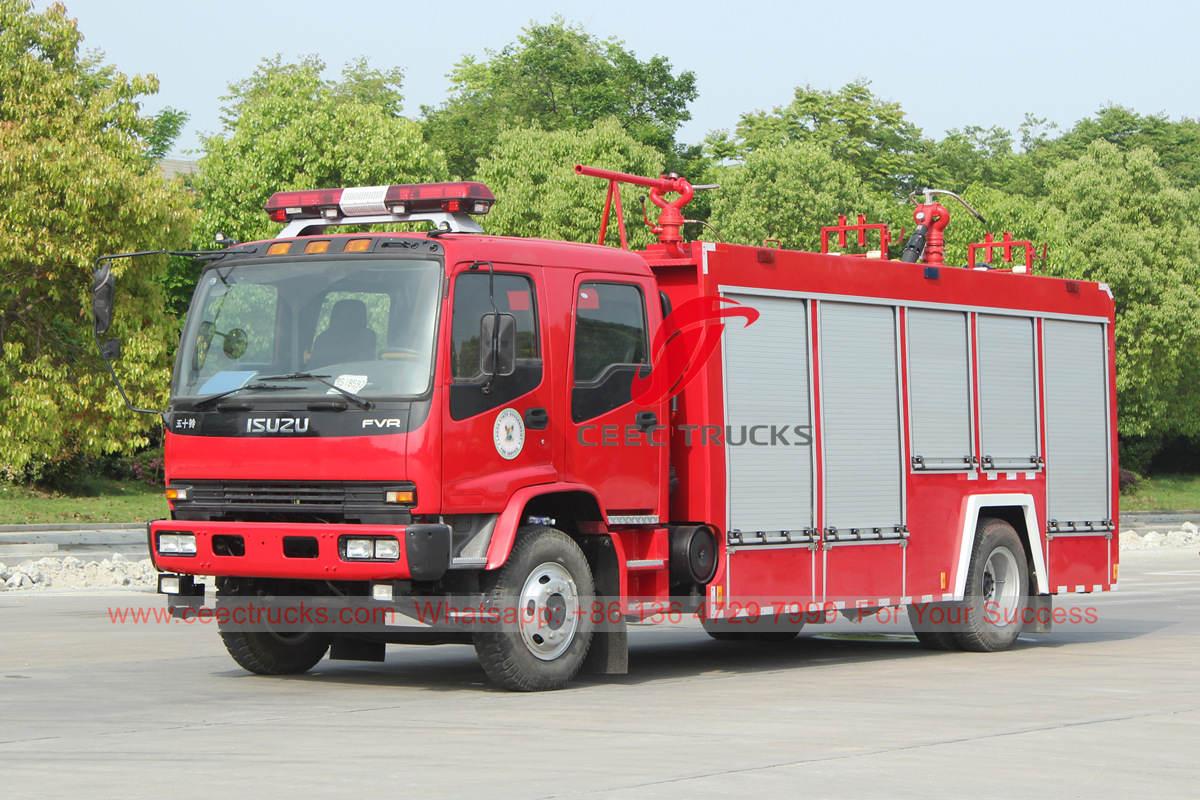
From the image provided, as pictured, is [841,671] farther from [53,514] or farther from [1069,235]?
[1069,235]

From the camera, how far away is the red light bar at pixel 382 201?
12031 mm

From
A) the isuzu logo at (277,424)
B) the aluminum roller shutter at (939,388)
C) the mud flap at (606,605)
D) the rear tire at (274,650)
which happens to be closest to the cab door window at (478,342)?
the isuzu logo at (277,424)

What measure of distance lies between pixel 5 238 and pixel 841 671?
20.9m

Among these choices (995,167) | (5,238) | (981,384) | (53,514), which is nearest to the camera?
(981,384)

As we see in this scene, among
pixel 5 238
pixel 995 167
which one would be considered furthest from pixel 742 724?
pixel 995 167

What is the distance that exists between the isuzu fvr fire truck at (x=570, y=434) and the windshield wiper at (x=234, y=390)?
18 mm

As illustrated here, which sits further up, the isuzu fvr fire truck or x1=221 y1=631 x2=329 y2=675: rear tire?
the isuzu fvr fire truck

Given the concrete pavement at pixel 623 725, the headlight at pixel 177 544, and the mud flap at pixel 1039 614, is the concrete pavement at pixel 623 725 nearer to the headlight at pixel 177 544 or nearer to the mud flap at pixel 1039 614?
the mud flap at pixel 1039 614

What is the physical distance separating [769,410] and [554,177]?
120 ft

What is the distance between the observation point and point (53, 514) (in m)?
41.2

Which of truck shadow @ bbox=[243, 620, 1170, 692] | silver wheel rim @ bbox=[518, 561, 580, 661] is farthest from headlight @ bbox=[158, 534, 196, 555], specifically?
silver wheel rim @ bbox=[518, 561, 580, 661]

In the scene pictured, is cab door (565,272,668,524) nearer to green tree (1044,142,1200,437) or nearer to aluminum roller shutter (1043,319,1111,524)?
aluminum roller shutter (1043,319,1111,524)

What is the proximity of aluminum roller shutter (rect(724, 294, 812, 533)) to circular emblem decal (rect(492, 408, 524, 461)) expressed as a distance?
1.96 metres

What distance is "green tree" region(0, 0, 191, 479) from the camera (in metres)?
31.0
